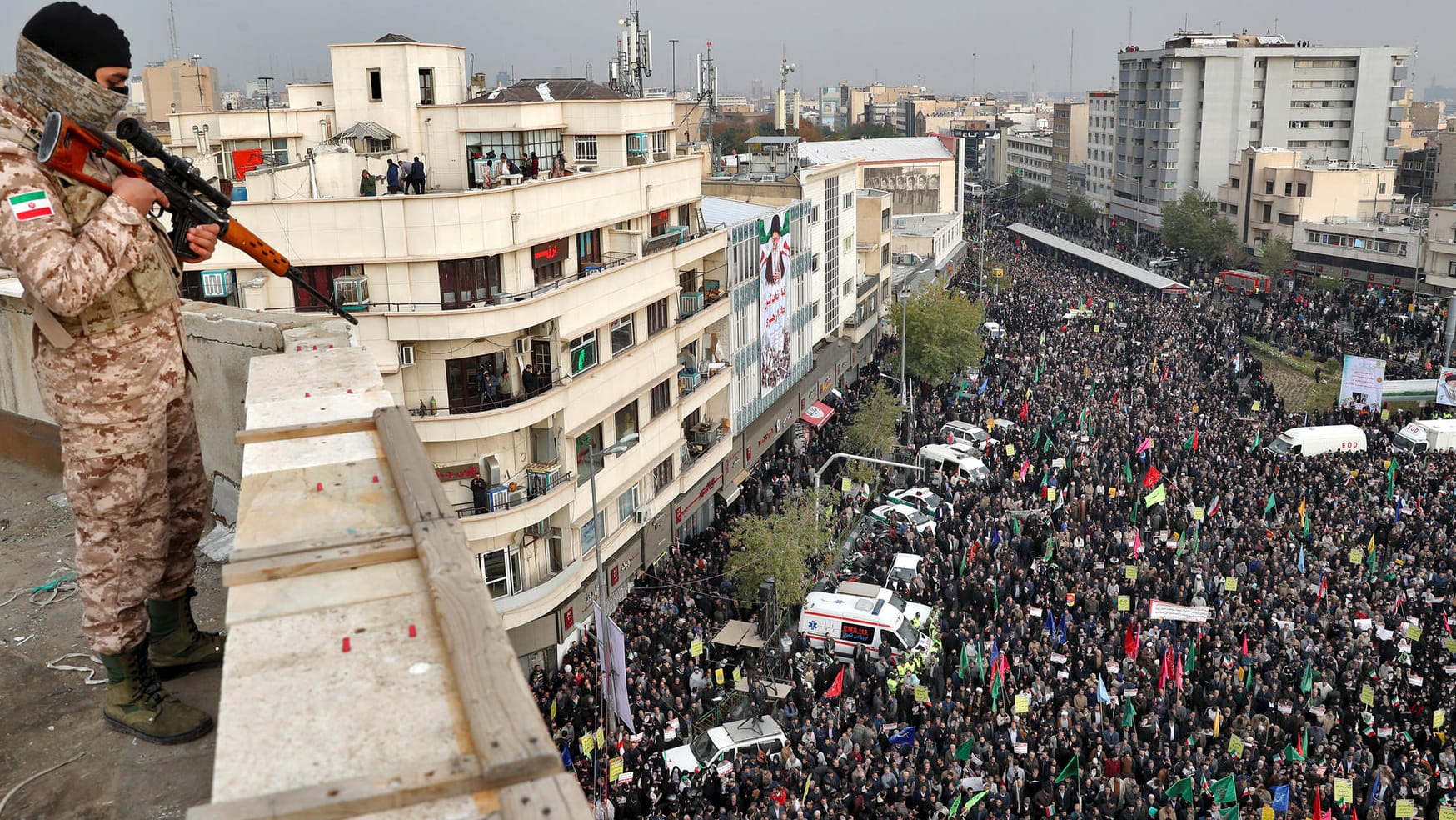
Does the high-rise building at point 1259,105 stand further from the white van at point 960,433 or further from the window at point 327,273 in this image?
the window at point 327,273

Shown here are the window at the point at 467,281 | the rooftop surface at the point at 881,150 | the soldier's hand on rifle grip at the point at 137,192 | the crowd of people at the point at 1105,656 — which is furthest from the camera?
the rooftop surface at the point at 881,150

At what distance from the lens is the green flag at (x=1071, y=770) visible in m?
19.1

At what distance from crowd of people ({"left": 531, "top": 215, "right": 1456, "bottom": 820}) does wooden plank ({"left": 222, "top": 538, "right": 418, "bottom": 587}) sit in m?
14.4

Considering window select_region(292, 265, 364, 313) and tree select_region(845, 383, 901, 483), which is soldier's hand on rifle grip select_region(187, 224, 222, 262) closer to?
window select_region(292, 265, 364, 313)

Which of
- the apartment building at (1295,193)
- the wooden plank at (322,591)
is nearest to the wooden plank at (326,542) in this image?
the wooden plank at (322,591)

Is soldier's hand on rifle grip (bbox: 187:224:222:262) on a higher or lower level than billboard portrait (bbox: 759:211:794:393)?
higher

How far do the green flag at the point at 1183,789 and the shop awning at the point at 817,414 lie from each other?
2401 centimetres

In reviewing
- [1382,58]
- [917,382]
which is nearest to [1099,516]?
[917,382]

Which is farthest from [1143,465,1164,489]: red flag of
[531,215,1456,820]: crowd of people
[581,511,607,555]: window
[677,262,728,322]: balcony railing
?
[581,511,607,555]: window

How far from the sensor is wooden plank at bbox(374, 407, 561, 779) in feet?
11.2

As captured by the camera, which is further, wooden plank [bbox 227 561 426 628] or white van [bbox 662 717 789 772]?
white van [bbox 662 717 789 772]

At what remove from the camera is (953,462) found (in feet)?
121

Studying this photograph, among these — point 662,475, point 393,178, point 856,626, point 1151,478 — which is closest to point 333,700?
point 393,178

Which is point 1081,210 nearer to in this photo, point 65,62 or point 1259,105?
point 1259,105
